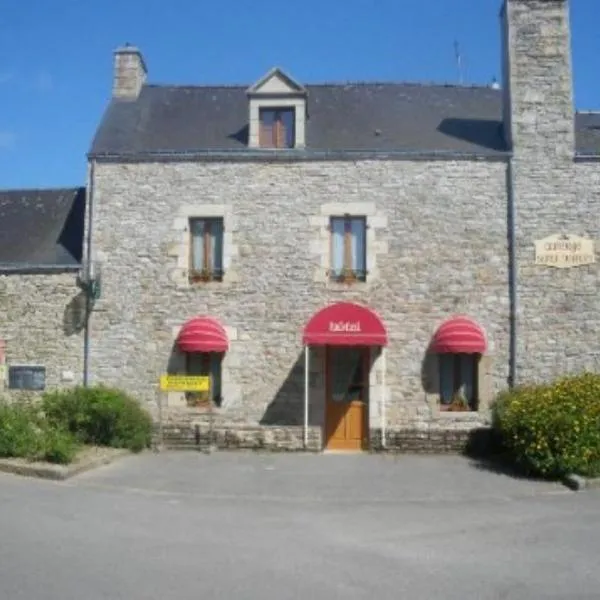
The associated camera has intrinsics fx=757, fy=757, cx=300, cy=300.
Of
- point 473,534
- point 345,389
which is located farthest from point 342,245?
point 473,534

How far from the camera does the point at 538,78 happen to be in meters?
15.8

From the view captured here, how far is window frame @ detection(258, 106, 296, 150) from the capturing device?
16.2 meters

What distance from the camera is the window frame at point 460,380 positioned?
15203 mm

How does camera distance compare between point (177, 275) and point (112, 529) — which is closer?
point (112, 529)

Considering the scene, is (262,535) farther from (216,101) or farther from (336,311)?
(216,101)

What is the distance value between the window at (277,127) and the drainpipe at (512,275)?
463cm

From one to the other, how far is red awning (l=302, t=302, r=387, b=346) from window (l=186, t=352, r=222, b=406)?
7.21 feet

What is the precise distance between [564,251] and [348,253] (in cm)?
435

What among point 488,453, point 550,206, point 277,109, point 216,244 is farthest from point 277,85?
point 488,453

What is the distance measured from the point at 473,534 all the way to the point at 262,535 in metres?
2.18

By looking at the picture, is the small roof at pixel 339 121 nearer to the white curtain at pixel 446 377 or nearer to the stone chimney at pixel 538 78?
the stone chimney at pixel 538 78

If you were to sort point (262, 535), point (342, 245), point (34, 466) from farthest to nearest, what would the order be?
point (342, 245) < point (34, 466) < point (262, 535)

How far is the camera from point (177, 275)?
15.8 m

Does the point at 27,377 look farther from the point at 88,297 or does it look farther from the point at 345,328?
the point at 345,328
